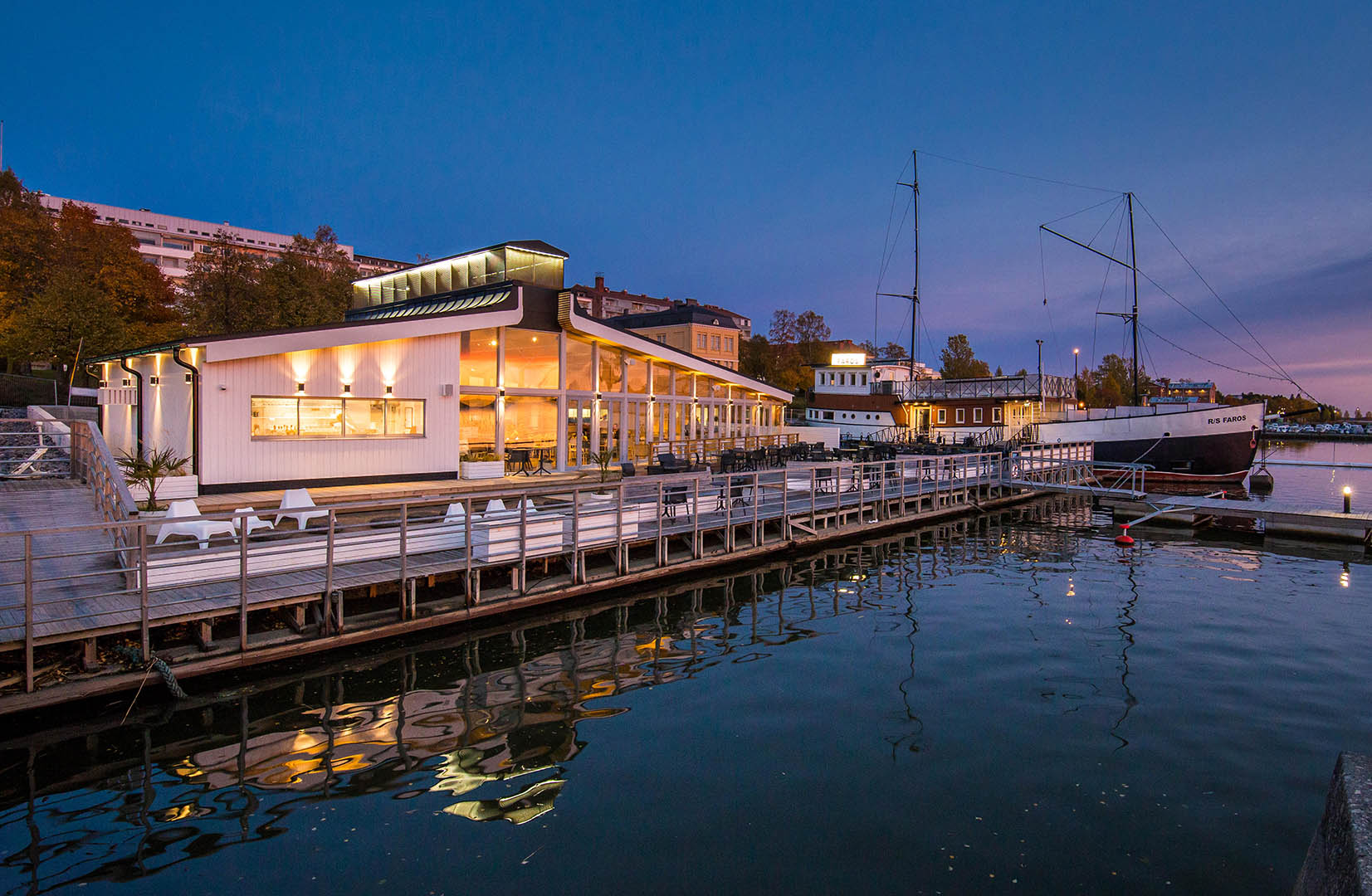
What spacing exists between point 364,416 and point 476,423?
324 centimetres

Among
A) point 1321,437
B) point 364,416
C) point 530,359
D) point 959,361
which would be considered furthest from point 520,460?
point 1321,437

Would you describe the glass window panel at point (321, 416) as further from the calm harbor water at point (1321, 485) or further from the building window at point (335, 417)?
the calm harbor water at point (1321, 485)

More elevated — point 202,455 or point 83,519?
point 202,455

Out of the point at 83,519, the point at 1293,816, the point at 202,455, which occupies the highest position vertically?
the point at 202,455

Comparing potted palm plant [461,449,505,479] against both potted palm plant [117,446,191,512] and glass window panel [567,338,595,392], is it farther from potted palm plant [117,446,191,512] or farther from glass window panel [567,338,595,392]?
potted palm plant [117,446,191,512]

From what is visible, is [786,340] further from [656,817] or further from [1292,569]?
[656,817]

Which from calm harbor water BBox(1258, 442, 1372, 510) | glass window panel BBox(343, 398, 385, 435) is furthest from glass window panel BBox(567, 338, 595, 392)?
calm harbor water BBox(1258, 442, 1372, 510)

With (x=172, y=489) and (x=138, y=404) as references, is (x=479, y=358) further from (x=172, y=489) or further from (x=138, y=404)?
(x=138, y=404)

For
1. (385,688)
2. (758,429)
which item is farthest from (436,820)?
(758,429)

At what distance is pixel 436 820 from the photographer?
577 cm

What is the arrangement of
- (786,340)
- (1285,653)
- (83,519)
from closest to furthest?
1. (1285,653)
2. (83,519)
3. (786,340)

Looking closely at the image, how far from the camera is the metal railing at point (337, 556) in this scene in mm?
7883

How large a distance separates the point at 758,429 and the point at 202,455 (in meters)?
20.3

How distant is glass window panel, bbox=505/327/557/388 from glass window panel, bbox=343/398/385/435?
3840 mm
